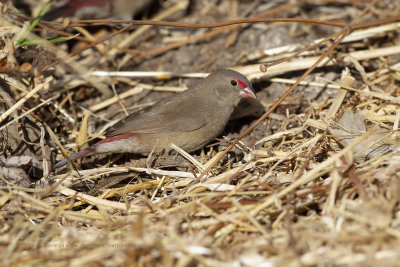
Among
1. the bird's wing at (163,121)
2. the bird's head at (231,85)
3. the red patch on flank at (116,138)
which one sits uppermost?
the bird's head at (231,85)

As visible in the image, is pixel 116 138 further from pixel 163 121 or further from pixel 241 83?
pixel 241 83

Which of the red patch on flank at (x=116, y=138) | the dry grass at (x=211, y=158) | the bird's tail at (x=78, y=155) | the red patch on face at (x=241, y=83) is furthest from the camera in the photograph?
the red patch on face at (x=241, y=83)

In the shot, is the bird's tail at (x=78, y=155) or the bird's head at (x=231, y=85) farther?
the bird's head at (x=231, y=85)

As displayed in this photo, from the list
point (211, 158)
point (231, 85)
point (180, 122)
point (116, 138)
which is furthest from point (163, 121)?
point (231, 85)

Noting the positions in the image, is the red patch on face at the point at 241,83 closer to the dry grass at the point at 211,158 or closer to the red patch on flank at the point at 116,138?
the dry grass at the point at 211,158

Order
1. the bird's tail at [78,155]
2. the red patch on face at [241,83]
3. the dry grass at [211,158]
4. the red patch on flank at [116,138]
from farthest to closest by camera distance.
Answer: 1. the red patch on face at [241,83]
2. the red patch on flank at [116,138]
3. the bird's tail at [78,155]
4. the dry grass at [211,158]

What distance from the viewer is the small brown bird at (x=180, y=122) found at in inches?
155

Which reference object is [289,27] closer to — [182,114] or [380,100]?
[380,100]

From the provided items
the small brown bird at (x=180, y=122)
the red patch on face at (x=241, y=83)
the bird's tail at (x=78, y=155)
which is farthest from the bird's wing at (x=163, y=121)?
the red patch on face at (x=241, y=83)

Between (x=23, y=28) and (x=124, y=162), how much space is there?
1.49 meters

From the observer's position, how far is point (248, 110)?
14.7 ft

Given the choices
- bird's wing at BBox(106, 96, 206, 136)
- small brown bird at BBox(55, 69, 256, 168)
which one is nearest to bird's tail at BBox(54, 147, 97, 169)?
small brown bird at BBox(55, 69, 256, 168)

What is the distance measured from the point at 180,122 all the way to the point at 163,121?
158mm

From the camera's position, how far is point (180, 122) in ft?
13.1
